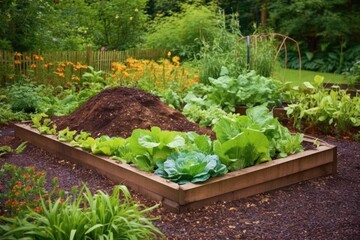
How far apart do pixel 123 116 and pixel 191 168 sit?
79.0 inches

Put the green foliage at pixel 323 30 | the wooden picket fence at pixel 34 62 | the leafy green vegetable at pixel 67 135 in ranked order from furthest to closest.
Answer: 1. the green foliage at pixel 323 30
2. the wooden picket fence at pixel 34 62
3. the leafy green vegetable at pixel 67 135

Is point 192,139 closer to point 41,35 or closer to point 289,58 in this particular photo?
point 41,35

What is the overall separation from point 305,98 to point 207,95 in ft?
4.92

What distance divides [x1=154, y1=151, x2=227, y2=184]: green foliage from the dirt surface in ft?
0.90

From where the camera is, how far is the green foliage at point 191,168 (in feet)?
15.6

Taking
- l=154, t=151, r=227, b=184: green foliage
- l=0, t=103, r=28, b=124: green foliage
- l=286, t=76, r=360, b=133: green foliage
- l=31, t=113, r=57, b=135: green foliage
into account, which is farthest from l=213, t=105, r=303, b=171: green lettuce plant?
l=0, t=103, r=28, b=124: green foliage

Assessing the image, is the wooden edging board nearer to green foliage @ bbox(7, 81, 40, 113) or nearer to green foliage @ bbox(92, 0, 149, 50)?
green foliage @ bbox(7, 81, 40, 113)

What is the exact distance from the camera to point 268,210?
4.81 metres

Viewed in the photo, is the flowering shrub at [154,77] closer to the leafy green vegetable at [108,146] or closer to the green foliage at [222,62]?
the green foliage at [222,62]

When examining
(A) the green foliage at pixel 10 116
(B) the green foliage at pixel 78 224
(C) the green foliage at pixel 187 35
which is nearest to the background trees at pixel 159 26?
(C) the green foliage at pixel 187 35

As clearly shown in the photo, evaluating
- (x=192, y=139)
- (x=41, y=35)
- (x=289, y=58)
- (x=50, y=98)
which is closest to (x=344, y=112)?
(x=192, y=139)

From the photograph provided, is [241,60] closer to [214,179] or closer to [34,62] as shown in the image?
[34,62]

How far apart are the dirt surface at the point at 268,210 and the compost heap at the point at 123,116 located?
0.06 meters

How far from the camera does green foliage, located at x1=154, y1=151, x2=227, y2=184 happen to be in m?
4.76
